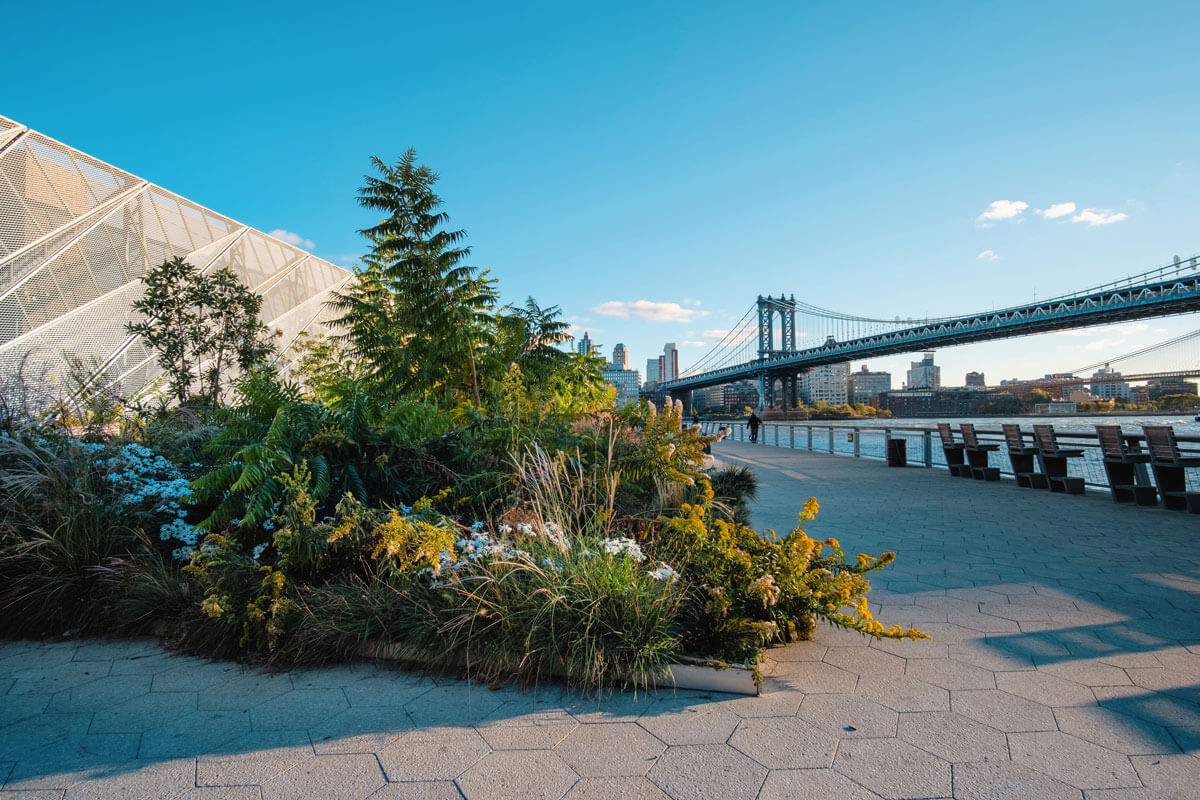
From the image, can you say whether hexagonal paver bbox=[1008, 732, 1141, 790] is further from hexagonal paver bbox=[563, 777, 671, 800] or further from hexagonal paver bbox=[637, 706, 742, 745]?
hexagonal paver bbox=[563, 777, 671, 800]

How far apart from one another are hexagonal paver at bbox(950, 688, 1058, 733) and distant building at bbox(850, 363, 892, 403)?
4017cm

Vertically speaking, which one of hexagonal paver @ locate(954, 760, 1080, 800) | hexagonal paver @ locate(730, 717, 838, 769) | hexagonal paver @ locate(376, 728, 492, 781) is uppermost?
hexagonal paver @ locate(376, 728, 492, 781)

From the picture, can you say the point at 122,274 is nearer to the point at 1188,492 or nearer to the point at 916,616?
the point at 916,616

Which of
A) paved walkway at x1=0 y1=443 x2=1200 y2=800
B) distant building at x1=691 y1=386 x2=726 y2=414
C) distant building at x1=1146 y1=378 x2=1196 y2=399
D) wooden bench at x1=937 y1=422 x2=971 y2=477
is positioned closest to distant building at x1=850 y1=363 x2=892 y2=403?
distant building at x1=691 y1=386 x2=726 y2=414

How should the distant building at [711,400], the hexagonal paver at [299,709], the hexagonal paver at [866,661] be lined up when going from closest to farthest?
the hexagonal paver at [299,709] < the hexagonal paver at [866,661] < the distant building at [711,400]

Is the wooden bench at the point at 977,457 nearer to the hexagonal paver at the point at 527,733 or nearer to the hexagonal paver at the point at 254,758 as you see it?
the hexagonal paver at the point at 527,733

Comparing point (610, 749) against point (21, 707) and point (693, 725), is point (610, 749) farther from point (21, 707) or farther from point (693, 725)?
point (21, 707)

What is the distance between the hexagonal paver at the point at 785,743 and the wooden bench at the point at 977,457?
9321mm

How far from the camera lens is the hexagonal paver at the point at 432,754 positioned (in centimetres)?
193

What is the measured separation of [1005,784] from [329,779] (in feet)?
6.82

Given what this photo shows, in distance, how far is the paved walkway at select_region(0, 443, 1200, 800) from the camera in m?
1.87

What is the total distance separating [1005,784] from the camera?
6.01ft

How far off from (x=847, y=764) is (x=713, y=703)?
0.58 m

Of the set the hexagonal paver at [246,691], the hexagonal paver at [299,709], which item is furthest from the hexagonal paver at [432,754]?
the hexagonal paver at [246,691]
